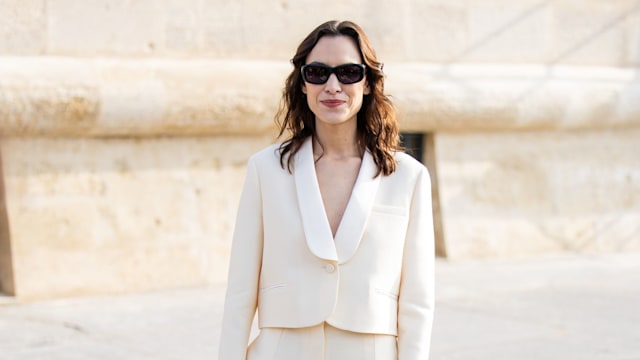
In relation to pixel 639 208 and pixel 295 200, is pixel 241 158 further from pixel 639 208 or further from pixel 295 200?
pixel 295 200

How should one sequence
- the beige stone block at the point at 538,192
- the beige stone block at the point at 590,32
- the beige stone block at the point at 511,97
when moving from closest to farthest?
the beige stone block at the point at 511,97 → the beige stone block at the point at 538,192 → the beige stone block at the point at 590,32

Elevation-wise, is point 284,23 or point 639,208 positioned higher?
point 284,23

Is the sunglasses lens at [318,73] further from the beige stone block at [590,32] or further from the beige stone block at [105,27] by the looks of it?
the beige stone block at [590,32]

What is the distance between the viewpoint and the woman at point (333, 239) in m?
2.54

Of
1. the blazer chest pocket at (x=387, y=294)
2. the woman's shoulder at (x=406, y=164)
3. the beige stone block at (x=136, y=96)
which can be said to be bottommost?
the blazer chest pocket at (x=387, y=294)

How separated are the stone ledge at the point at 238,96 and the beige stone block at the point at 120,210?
0.12 m

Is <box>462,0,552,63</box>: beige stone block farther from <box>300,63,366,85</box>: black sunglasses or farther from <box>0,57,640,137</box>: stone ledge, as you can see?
<box>300,63,366,85</box>: black sunglasses

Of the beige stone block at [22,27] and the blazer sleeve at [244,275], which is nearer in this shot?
the blazer sleeve at [244,275]

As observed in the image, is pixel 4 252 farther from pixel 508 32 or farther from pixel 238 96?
pixel 508 32

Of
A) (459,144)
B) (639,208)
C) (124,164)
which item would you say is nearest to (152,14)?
(124,164)

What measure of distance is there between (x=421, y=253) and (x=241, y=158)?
479 centimetres

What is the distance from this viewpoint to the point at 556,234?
28.5 feet

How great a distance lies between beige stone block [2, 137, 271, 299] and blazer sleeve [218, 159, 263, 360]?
13.4 feet

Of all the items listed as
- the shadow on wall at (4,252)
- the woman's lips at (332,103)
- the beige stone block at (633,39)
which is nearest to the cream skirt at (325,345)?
the woman's lips at (332,103)
